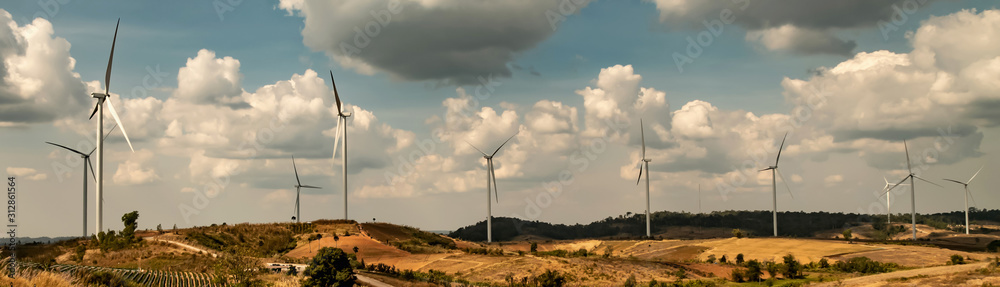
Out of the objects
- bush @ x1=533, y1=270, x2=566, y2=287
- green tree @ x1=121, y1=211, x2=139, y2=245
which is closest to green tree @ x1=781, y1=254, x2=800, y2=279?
bush @ x1=533, y1=270, x2=566, y2=287

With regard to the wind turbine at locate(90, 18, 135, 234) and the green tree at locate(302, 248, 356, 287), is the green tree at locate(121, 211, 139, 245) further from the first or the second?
the green tree at locate(302, 248, 356, 287)

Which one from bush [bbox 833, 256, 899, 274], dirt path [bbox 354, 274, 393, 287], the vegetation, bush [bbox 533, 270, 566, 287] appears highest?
the vegetation

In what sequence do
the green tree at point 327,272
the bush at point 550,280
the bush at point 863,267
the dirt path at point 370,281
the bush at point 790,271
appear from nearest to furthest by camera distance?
the green tree at point 327,272, the dirt path at point 370,281, the bush at point 550,280, the bush at point 790,271, the bush at point 863,267

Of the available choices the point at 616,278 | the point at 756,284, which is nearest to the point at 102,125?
the point at 616,278

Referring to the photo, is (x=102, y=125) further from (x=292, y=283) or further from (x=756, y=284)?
(x=756, y=284)

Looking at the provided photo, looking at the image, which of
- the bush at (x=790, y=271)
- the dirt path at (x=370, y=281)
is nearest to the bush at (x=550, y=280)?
the dirt path at (x=370, y=281)

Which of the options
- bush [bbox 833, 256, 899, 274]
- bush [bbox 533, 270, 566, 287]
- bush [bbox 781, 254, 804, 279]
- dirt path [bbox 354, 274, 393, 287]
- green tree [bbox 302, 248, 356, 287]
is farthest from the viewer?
bush [bbox 833, 256, 899, 274]

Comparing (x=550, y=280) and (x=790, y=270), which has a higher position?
(x=550, y=280)

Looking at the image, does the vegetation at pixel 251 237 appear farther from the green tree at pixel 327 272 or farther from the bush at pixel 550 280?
the green tree at pixel 327 272

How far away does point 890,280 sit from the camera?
192ft

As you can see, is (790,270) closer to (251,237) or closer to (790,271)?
(790,271)

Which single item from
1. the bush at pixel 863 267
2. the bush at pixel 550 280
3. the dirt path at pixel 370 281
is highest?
the dirt path at pixel 370 281

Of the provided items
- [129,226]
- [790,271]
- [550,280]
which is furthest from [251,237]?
[790,271]

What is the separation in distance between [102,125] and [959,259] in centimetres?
11837
